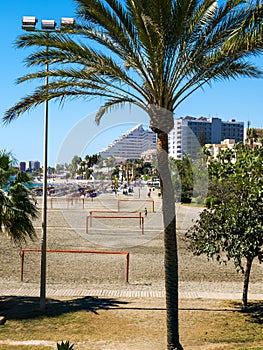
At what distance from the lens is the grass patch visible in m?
8.90

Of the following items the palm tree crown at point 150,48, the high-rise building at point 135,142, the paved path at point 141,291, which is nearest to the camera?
the palm tree crown at point 150,48

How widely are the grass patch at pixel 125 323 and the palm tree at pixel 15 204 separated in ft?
6.20

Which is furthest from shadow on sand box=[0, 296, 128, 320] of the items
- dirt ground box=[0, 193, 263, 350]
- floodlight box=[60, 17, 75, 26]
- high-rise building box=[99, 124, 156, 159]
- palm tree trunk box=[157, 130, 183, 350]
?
floodlight box=[60, 17, 75, 26]

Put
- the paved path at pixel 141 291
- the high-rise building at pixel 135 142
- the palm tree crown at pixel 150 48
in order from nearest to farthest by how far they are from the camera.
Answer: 1. the palm tree crown at pixel 150 48
2. the paved path at pixel 141 291
3. the high-rise building at pixel 135 142

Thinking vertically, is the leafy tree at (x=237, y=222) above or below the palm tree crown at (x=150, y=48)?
below

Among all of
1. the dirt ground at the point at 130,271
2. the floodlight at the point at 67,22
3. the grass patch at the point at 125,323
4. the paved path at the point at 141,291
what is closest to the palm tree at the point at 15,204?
the grass patch at the point at 125,323

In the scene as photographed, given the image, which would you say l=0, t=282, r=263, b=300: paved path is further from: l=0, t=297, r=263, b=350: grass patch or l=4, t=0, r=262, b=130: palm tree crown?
l=4, t=0, r=262, b=130: palm tree crown

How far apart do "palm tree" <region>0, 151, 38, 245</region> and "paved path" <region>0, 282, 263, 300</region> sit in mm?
2343

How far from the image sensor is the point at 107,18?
8.34 meters

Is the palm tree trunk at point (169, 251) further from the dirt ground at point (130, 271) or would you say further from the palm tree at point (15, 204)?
the palm tree at point (15, 204)

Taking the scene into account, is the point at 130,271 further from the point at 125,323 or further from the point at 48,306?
the point at 125,323

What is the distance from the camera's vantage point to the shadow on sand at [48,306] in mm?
10648

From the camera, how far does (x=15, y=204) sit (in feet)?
35.9

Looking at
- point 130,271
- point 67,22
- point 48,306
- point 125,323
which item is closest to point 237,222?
point 125,323
